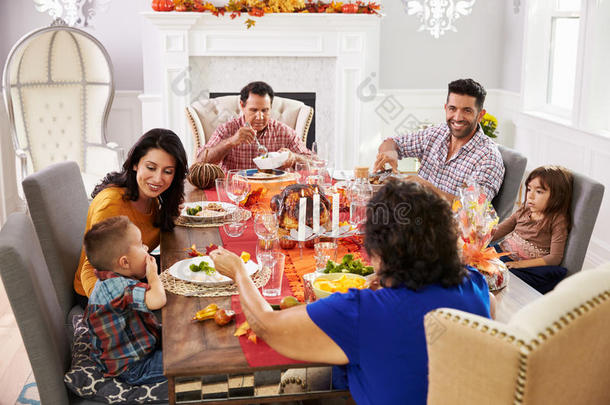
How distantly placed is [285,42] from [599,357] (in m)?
4.31

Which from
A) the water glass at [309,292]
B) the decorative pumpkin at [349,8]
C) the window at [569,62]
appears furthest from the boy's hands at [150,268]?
the decorative pumpkin at [349,8]

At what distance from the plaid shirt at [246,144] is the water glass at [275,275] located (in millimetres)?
1807

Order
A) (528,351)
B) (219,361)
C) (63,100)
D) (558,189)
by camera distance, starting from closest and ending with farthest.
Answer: (528,351), (219,361), (558,189), (63,100)

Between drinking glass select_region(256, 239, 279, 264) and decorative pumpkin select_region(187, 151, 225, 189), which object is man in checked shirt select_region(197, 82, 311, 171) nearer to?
decorative pumpkin select_region(187, 151, 225, 189)

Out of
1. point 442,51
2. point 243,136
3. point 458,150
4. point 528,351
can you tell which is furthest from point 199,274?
point 442,51

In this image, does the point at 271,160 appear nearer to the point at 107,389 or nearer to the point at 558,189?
the point at 558,189

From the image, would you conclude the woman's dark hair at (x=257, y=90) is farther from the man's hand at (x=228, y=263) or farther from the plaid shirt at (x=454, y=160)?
the man's hand at (x=228, y=263)

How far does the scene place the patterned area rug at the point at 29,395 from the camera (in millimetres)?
2461

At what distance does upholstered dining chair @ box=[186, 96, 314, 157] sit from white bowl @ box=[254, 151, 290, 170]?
0.77 m

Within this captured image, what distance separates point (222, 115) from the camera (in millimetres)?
3857

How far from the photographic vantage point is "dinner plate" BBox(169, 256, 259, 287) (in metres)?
1.81

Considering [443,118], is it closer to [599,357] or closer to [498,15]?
[498,15]

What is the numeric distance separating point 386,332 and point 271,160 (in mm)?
1859

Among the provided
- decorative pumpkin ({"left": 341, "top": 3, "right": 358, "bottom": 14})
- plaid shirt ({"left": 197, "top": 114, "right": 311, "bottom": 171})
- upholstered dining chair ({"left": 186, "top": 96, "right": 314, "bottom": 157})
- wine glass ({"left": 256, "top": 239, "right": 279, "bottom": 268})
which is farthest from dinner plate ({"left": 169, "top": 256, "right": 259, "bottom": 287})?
decorative pumpkin ({"left": 341, "top": 3, "right": 358, "bottom": 14})
